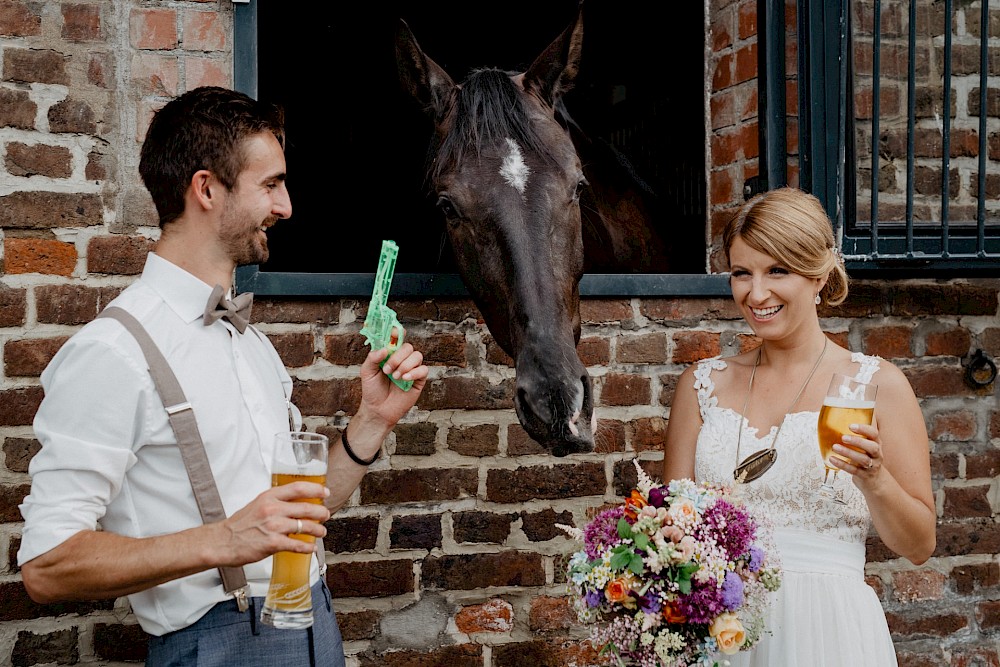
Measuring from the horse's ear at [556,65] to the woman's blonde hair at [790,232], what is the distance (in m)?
0.68

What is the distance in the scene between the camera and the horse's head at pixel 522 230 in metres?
1.81

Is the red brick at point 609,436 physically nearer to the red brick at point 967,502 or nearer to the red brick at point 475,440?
the red brick at point 475,440

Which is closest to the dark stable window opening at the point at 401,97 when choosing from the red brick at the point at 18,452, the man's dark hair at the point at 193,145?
the red brick at the point at 18,452

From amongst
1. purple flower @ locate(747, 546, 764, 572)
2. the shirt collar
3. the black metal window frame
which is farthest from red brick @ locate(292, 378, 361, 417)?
the black metal window frame

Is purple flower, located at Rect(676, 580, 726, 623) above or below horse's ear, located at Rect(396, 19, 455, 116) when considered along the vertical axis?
below

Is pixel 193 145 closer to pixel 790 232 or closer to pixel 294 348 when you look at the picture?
pixel 294 348

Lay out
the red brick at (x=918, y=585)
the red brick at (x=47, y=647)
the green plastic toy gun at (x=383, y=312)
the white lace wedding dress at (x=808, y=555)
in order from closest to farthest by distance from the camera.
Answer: the green plastic toy gun at (x=383, y=312) < the white lace wedding dress at (x=808, y=555) < the red brick at (x=47, y=647) < the red brick at (x=918, y=585)

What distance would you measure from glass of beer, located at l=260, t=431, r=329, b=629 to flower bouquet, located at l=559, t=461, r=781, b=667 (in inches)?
17.7

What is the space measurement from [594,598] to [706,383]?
2.55 feet

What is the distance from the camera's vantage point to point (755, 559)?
1.52 metres

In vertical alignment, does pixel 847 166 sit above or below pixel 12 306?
above

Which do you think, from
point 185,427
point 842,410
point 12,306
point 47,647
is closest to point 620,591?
point 842,410

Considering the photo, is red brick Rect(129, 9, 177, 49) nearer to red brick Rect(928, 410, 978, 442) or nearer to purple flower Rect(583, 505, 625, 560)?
purple flower Rect(583, 505, 625, 560)

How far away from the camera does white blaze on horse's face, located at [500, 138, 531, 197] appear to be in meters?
2.03
